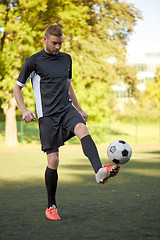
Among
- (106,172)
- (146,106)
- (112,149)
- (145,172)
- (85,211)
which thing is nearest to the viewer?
(106,172)

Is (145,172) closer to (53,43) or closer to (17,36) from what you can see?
(53,43)

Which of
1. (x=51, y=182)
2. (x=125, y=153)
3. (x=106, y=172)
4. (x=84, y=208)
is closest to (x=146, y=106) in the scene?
(x=84, y=208)

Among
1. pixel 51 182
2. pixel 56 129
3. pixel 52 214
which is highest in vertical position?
pixel 56 129

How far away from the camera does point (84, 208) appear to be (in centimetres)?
596

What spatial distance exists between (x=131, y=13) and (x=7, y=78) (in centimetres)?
1184

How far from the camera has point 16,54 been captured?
72.8 ft

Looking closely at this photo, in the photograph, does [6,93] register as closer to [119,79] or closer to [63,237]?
[119,79]

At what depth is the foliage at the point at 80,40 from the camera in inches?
883

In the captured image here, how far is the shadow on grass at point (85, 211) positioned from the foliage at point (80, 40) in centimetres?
1421

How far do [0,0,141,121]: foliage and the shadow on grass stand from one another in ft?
46.6

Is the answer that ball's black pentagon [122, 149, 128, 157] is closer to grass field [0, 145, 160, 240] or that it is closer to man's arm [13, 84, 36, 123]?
grass field [0, 145, 160, 240]

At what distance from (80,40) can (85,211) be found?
22.5 m

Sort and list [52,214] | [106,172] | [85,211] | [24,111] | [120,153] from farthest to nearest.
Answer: [85,211]
[120,153]
[52,214]
[24,111]
[106,172]

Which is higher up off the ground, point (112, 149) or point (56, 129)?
point (56, 129)
